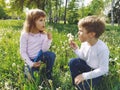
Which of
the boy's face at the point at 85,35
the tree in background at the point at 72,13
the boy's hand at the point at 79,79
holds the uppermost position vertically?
the boy's face at the point at 85,35

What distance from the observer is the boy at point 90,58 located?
14.2 feet

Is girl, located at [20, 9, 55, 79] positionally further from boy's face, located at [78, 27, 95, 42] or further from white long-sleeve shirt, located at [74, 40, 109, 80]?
boy's face, located at [78, 27, 95, 42]

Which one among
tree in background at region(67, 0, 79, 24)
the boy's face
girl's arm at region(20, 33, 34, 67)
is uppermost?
the boy's face

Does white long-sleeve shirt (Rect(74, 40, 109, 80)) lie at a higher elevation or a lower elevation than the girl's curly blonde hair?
lower

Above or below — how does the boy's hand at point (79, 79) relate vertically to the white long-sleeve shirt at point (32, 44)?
below

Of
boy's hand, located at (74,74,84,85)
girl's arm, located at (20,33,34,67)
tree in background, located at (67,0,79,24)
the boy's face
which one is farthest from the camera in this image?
tree in background, located at (67,0,79,24)

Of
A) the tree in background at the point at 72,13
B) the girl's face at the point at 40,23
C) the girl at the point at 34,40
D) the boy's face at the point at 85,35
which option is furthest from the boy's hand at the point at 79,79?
the tree in background at the point at 72,13

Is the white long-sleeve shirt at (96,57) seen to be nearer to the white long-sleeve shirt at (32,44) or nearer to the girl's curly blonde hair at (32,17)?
the white long-sleeve shirt at (32,44)

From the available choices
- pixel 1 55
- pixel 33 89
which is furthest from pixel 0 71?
pixel 33 89

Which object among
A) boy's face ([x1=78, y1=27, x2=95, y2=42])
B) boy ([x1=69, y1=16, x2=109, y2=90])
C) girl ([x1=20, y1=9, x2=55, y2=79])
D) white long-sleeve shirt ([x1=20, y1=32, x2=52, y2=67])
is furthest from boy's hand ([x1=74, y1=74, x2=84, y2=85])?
white long-sleeve shirt ([x1=20, y1=32, x2=52, y2=67])

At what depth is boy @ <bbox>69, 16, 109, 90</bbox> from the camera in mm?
4328

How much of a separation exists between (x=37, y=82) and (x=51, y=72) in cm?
43

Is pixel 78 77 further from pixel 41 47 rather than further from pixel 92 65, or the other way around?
pixel 41 47

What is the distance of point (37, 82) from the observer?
15.7ft
